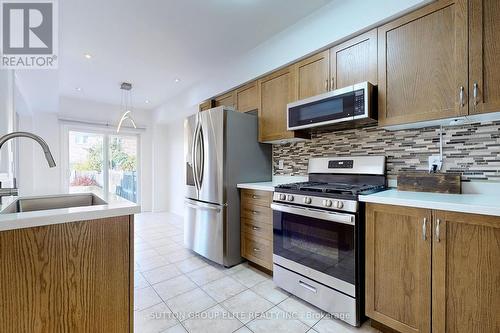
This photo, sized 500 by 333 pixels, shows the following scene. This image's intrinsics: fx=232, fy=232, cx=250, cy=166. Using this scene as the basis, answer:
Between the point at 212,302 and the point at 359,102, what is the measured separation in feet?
6.61

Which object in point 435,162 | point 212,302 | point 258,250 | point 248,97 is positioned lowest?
point 212,302

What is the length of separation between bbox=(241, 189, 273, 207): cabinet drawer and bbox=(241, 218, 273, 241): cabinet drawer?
21 cm

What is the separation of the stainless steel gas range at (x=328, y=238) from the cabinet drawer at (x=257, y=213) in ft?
0.60

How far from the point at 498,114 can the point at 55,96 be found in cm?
524

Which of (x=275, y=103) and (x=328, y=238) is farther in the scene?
(x=275, y=103)

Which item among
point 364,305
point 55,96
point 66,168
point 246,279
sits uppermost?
point 55,96

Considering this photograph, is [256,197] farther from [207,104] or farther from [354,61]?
[207,104]

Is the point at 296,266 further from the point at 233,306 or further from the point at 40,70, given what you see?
the point at 40,70

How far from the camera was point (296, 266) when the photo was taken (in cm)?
196

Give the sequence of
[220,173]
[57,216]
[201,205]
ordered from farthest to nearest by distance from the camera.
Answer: [201,205] < [220,173] < [57,216]

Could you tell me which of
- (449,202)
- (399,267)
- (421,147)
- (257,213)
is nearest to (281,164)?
(257,213)

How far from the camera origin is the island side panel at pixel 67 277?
87 centimetres

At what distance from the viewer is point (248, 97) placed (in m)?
2.98

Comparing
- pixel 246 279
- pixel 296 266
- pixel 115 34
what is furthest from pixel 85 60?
pixel 296 266
